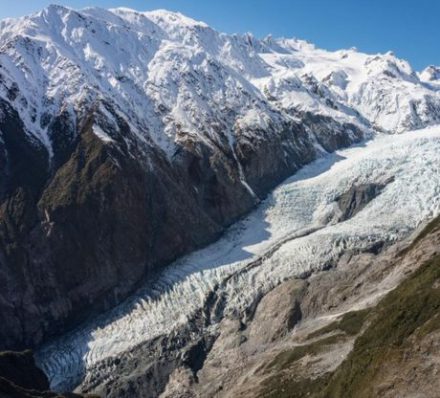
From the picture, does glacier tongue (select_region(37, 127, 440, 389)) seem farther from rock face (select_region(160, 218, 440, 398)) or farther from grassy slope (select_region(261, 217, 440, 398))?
grassy slope (select_region(261, 217, 440, 398))

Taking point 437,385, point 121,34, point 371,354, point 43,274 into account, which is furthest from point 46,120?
point 437,385

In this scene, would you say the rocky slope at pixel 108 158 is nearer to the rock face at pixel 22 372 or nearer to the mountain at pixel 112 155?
the mountain at pixel 112 155

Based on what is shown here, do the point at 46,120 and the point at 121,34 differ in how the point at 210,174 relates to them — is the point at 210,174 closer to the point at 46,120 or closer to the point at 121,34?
the point at 46,120

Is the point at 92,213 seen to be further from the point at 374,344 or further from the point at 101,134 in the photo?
the point at 374,344

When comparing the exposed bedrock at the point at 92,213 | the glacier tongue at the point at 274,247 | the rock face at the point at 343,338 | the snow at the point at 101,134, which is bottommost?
the rock face at the point at 343,338

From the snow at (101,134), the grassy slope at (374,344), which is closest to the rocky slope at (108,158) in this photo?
the snow at (101,134)

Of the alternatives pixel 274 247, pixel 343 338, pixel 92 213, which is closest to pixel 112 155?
pixel 92 213
